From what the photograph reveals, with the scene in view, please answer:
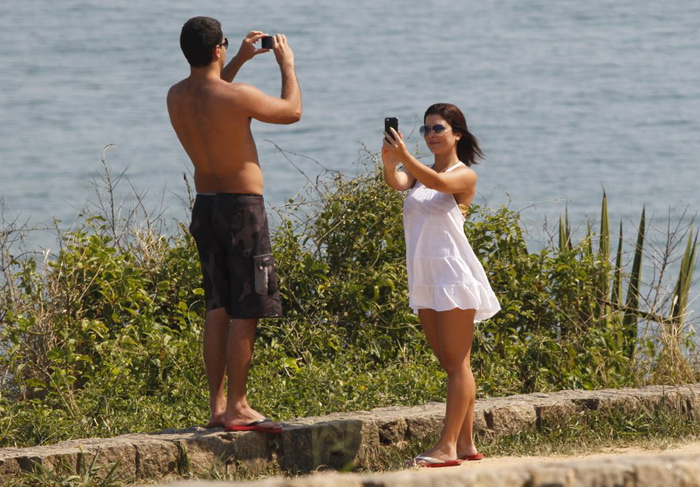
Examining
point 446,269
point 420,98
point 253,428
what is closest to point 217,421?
point 253,428

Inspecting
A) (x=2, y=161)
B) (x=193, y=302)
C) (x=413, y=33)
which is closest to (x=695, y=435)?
(x=193, y=302)

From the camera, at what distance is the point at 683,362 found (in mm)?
7555

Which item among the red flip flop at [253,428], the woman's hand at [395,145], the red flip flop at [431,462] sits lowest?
the red flip flop at [431,462]

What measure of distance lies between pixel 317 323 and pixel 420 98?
20607 mm

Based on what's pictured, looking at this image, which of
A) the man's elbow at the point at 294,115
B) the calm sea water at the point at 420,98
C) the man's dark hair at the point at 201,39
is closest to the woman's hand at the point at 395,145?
the man's elbow at the point at 294,115

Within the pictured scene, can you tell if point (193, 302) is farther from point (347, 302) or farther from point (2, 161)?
point (2, 161)

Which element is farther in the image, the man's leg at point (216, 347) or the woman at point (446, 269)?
the man's leg at point (216, 347)

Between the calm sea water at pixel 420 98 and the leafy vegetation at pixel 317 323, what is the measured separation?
465 inches

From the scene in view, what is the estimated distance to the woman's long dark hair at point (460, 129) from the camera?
18.7 feet

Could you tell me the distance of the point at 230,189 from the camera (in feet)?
18.0

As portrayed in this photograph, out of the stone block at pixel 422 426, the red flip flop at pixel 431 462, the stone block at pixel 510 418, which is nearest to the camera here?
the red flip flop at pixel 431 462

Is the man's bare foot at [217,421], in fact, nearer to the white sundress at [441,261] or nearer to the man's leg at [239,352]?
the man's leg at [239,352]

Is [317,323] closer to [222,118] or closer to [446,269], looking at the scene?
[446,269]

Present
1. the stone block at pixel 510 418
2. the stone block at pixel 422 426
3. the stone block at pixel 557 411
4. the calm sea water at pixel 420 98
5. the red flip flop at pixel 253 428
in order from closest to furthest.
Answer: the red flip flop at pixel 253 428 < the stone block at pixel 422 426 < the stone block at pixel 510 418 < the stone block at pixel 557 411 < the calm sea water at pixel 420 98
